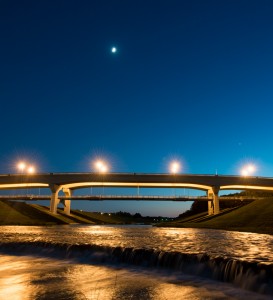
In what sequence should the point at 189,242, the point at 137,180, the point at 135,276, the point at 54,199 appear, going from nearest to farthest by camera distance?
the point at 135,276, the point at 189,242, the point at 137,180, the point at 54,199

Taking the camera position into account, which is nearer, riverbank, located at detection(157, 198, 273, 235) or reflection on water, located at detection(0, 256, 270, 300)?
reflection on water, located at detection(0, 256, 270, 300)

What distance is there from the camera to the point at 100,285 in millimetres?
11773

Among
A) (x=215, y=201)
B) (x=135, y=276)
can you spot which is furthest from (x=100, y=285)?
(x=215, y=201)

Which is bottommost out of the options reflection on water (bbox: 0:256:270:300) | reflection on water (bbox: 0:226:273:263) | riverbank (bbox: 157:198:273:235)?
reflection on water (bbox: 0:256:270:300)

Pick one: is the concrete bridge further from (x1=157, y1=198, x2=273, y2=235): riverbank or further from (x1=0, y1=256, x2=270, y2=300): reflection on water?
(x1=0, y1=256, x2=270, y2=300): reflection on water

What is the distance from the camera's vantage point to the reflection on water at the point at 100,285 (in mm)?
10125

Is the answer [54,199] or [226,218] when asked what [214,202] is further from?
[54,199]

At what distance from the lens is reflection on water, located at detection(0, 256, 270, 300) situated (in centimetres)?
1012

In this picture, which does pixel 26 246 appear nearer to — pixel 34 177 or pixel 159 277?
pixel 159 277

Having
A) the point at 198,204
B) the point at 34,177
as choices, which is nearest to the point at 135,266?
the point at 34,177

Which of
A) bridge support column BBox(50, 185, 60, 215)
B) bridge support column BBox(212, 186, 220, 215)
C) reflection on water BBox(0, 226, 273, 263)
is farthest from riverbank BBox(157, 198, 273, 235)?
bridge support column BBox(50, 185, 60, 215)

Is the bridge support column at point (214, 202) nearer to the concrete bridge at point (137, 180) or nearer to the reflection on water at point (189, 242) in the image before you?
the concrete bridge at point (137, 180)

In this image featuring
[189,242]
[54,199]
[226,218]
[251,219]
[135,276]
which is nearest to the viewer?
[135,276]

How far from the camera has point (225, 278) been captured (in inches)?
499
